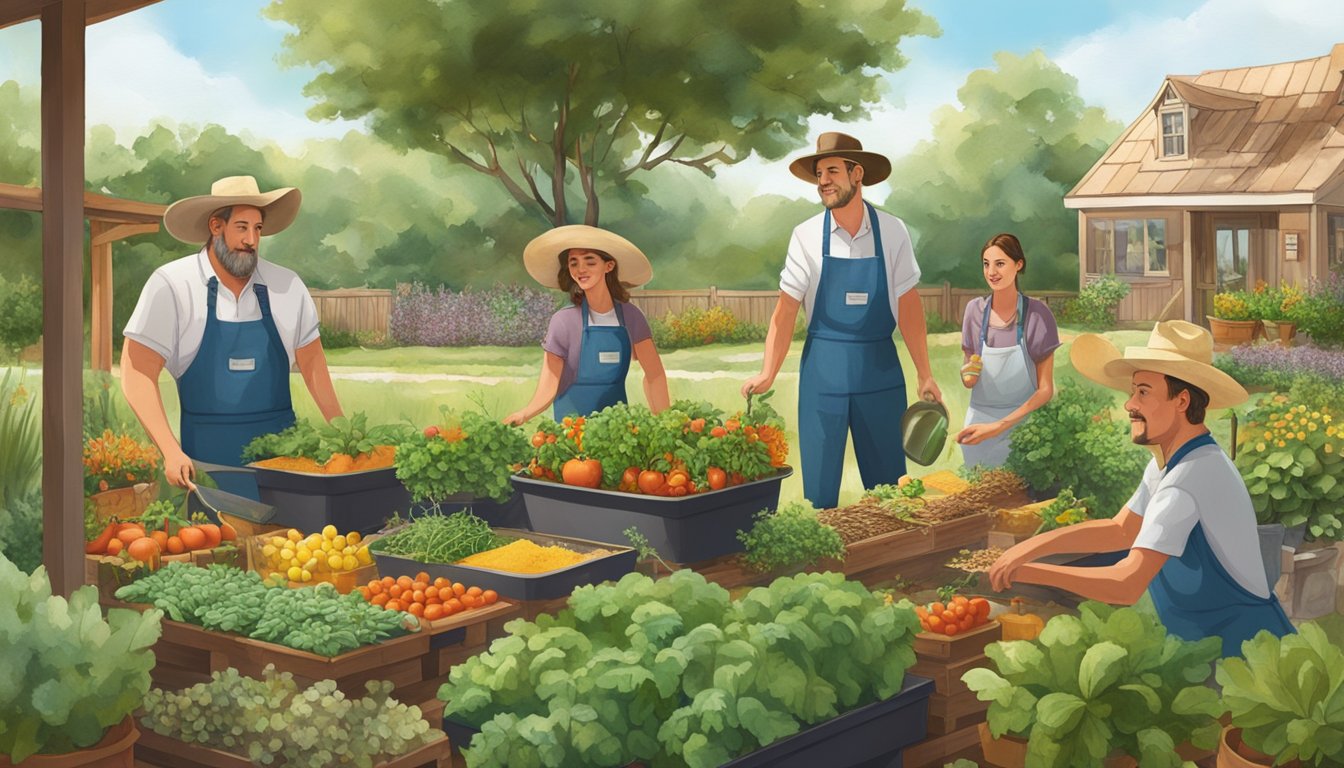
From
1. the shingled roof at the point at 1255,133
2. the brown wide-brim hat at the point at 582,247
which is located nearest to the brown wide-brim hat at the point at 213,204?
the brown wide-brim hat at the point at 582,247

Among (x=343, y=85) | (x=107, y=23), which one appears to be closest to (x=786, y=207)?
(x=343, y=85)

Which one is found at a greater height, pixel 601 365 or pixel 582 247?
pixel 582 247

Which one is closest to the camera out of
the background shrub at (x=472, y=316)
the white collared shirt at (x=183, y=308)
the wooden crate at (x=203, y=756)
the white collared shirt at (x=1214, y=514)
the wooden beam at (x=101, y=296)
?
the white collared shirt at (x=1214, y=514)

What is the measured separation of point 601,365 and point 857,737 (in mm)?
2821

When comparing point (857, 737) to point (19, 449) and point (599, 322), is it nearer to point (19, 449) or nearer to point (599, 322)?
point (599, 322)

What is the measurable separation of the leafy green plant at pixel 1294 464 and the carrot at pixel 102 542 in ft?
15.9

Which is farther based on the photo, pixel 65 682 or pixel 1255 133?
pixel 1255 133

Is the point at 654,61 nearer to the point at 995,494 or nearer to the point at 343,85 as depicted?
the point at 343,85

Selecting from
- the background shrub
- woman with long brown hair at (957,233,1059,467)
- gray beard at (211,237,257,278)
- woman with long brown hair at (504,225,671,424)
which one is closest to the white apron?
woman with long brown hair at (957,233,1059,467)

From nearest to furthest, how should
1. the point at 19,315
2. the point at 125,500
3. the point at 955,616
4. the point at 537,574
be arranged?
the point at 955,616
the point at 537,574
the point at 125,500
the point at 19,315

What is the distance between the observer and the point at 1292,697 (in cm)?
363

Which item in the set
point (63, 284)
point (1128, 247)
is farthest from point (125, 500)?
point (1128, 247)

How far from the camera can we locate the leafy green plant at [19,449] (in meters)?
6.53

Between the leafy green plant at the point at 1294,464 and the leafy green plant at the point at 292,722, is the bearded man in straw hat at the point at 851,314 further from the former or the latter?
the leafy green plant at the point at 292,722
